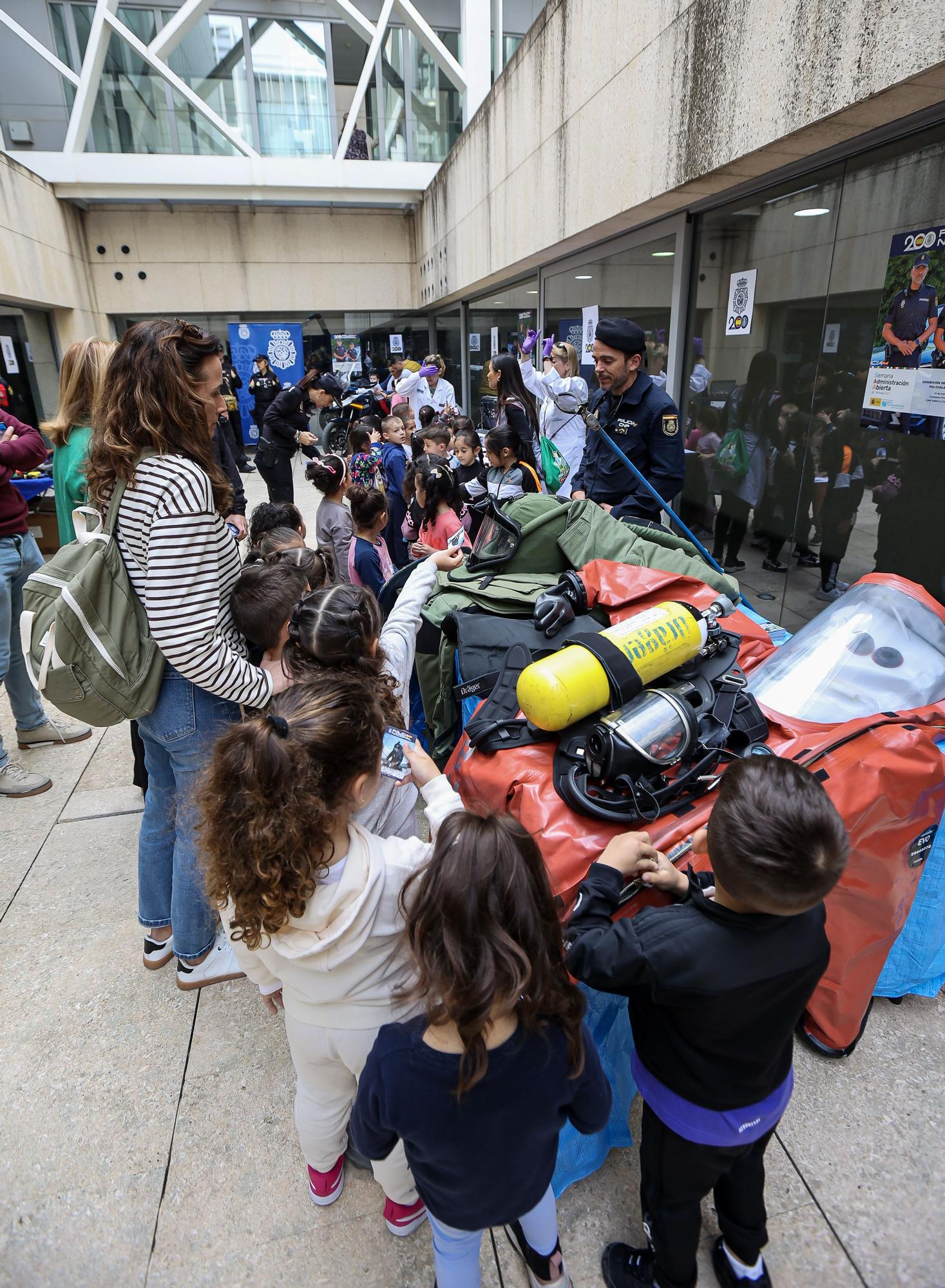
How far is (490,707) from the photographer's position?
2002 mm

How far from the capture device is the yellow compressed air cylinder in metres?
1.76

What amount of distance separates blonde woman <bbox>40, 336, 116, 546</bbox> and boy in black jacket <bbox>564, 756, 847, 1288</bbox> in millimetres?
2179

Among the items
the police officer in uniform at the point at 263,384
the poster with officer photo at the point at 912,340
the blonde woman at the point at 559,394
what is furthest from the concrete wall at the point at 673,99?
the police officer in uniform at the point at 263,384

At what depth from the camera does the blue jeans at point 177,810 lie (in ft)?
6.83

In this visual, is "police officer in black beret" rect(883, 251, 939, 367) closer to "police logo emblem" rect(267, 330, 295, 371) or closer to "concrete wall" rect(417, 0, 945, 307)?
"concrete wall" rect(417, 0, 945, 307)

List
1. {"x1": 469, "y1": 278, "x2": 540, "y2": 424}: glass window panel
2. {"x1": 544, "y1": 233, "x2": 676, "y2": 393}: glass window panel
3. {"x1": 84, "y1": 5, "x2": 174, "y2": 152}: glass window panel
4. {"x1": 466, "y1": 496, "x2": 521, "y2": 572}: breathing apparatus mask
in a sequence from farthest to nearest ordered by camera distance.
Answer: {"x1": 84, "y1": 5, "x2": 174, "y2": 152}: glass window panel < {"x1": 469, "y1": 278, "x2": 540, "y2": 424}: glass window panel < {"x1": 544, "y1": 233, "x2": 676, "y2": 393}: glass window panel < {"x1": 466, "y1": 496, "x2": 521, "y2": 572}: breathing apparatus mask

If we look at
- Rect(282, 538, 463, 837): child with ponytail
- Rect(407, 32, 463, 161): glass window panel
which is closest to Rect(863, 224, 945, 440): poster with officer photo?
Rect(282, 538, 463, 837): child with ponytail

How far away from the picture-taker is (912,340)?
3.21 metres

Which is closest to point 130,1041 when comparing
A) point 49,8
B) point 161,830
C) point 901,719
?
point 161,830

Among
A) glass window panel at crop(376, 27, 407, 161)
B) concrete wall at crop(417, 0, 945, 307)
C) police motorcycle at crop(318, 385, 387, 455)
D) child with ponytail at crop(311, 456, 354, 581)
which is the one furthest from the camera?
glass window panel at crop(376, 27, 407, 161)

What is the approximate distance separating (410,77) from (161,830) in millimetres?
16110

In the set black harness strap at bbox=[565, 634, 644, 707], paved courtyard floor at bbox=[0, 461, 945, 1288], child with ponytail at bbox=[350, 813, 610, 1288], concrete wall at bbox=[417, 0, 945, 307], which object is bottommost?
paved courtyard floor at bbox=[0, 461, 945, 1288]

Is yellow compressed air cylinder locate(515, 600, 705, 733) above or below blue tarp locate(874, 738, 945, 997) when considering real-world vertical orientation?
above

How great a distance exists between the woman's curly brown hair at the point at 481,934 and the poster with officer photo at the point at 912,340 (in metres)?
3.03
